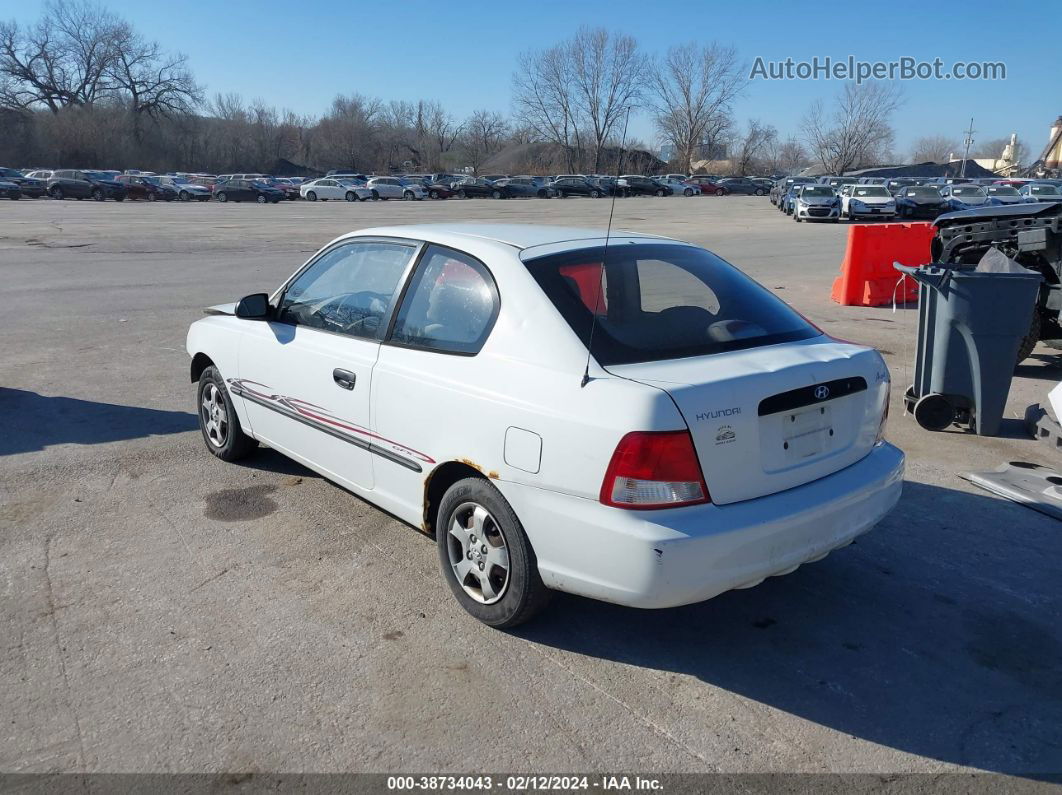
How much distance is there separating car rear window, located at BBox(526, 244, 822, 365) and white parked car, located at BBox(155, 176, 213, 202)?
181 ft

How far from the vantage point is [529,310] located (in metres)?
3.52

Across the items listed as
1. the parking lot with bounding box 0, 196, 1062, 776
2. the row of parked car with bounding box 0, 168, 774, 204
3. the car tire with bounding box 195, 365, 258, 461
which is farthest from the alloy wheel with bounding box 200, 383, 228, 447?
the row of parked car with bounding box 0, 168, 774, 204

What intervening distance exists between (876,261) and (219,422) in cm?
1029

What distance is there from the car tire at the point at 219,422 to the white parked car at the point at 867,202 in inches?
1368

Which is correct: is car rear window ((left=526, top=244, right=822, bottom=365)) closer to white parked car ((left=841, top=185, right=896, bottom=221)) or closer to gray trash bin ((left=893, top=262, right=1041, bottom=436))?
gray trash bin ((left=893, top=262, right=1041, bottom=436))

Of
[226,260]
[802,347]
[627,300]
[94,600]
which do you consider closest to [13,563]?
[94,600]

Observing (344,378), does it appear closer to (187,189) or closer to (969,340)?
(969,340)

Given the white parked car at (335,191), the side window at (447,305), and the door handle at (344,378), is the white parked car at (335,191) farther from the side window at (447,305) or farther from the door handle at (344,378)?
the side window at (447,305)

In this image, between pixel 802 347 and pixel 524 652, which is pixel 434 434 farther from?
pixel 802 347

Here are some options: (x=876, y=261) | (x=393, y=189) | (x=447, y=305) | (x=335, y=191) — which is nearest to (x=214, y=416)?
(x=447, y=305)

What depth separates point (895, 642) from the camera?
3.57 m

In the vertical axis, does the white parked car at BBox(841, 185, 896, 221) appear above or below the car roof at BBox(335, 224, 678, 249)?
above

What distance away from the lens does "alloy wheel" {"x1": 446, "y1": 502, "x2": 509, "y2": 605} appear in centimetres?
352

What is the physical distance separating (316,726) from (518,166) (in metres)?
107
